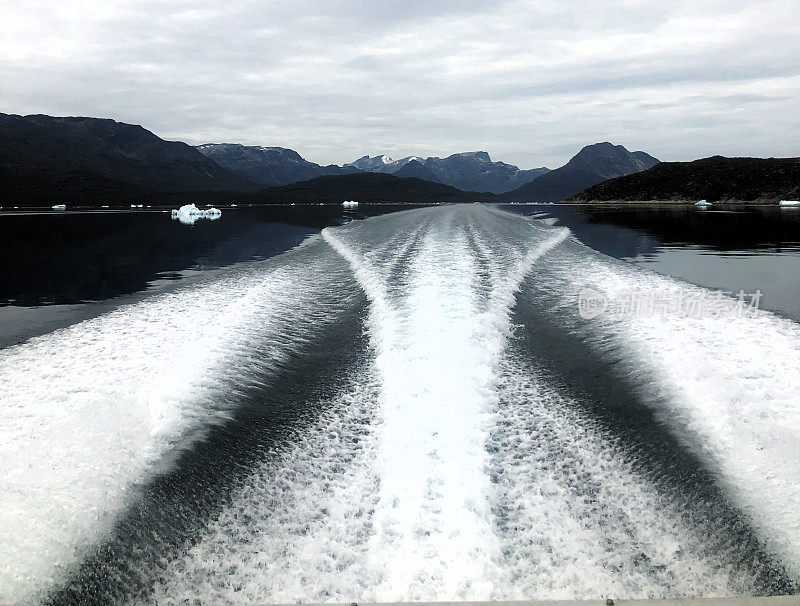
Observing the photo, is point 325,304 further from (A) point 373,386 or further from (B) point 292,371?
(A) point 373,386

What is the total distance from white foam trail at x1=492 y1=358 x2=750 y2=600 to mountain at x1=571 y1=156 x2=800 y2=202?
126m

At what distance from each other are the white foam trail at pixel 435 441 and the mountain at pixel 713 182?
402ft

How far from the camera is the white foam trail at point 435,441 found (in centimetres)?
418

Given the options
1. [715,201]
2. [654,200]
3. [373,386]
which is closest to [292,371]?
[373,386]

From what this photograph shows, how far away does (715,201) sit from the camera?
11950 centimetres

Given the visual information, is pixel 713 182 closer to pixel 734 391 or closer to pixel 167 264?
pixel 167 264

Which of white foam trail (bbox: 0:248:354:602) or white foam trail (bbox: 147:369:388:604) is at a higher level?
white foam trail (bbox: 0:248:354:602)

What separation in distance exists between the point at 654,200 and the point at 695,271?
423ft

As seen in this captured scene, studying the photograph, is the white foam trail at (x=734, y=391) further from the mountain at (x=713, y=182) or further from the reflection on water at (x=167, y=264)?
the mountain at (x=713, y=182)

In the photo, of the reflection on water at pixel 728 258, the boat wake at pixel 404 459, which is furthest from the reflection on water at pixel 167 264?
the boat wake at pixel 404 459

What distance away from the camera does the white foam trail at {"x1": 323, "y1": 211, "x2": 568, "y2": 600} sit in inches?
165

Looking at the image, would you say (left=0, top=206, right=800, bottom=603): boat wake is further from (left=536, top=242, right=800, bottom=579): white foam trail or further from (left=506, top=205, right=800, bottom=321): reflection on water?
(left=506, top=205, right=800, bottom=321): reflection on water

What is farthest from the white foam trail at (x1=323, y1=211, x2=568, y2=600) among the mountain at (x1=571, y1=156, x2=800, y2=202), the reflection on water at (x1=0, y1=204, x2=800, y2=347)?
the mountain at (x1=571, y1=156, x2=800, y2=202)

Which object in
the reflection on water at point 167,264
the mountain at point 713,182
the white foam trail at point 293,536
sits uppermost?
the mountain at point 713,182
